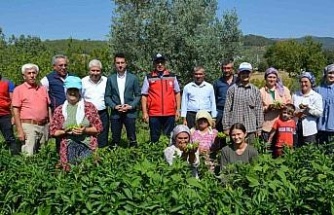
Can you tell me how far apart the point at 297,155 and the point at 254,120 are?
1.66 metres

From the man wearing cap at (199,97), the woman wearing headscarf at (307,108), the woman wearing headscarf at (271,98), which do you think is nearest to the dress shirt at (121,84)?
the man wearing cap at (199,97)

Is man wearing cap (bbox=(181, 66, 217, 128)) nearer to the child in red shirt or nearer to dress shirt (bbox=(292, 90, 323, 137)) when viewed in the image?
the child in red shirt

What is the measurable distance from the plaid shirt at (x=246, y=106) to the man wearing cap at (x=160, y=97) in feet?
3.84

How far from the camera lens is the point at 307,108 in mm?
6367

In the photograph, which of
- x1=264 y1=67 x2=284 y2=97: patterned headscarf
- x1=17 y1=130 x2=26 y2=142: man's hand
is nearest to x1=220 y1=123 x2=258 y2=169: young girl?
x1=264 y1=67 x2=284 y2=97: patterned headscarf

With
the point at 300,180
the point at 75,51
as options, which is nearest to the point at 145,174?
the point at 300,180

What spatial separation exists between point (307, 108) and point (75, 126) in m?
3.13

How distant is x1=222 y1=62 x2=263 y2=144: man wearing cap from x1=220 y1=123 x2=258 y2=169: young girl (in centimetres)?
85

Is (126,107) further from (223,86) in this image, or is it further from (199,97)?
(223,86)

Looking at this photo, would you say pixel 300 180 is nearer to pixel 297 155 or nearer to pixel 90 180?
pixel 297 155

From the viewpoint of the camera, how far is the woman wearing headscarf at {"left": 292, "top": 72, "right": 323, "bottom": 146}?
6.35m

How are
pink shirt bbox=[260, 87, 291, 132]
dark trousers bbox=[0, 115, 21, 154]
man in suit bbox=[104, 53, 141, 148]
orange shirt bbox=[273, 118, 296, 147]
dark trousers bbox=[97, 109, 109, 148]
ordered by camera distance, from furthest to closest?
dark trousers bbox=[0, 115, 21, 154], dark trousers bbox=[97, 109, 109, 148], man in suit bbox=[104, 53, 141, 148], pink shirt bbox=[260, 87, 291, 132], orange shirt bbox=[273, 118, 296, 147]

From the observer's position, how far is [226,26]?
14.4 metres

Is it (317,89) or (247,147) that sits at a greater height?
(317,89)
